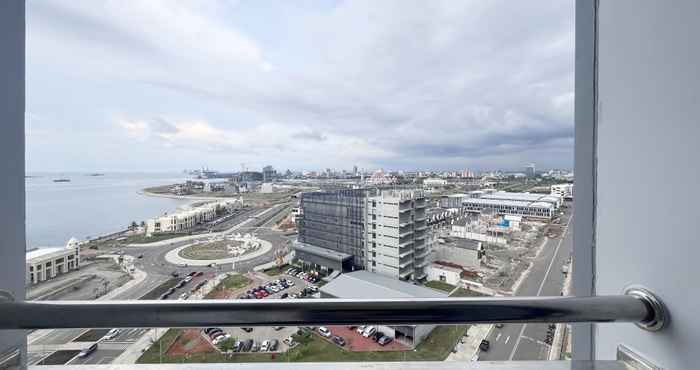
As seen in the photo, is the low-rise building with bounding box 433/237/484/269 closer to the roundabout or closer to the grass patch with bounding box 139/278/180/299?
the roundabout

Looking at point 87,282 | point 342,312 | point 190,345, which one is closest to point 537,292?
point 342,312

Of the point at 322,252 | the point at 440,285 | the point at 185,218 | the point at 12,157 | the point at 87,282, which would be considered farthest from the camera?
the point at 322,252

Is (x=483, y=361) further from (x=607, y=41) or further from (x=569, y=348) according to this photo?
(x=607, y=41)

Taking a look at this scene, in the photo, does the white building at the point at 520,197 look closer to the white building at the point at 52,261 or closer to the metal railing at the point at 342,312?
the metal railing at the point at 342,312

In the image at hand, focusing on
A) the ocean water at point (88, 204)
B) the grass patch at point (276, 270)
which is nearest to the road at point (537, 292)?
the grass patch at point (276, 270)

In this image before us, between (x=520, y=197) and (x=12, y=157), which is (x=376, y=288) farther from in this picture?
(x=12, y=157)

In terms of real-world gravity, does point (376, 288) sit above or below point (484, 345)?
above
